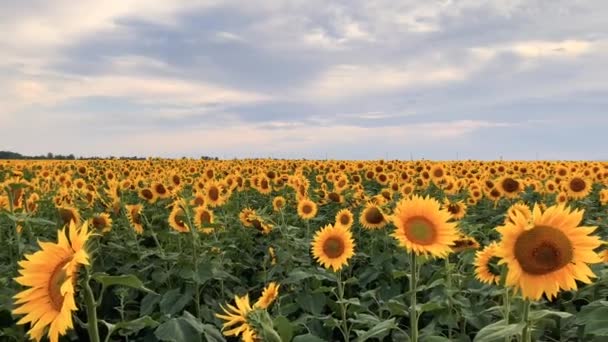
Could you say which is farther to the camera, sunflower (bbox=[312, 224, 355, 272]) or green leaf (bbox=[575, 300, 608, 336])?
sunflower (bbox=[312, 224, 355, 272])

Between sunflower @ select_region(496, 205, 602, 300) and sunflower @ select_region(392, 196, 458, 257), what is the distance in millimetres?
1125

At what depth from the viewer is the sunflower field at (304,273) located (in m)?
2.72

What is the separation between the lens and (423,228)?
13.8ft

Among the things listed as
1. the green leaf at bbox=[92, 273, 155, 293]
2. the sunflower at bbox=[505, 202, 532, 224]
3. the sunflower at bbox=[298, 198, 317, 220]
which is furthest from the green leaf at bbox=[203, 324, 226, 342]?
the sunflower at bbox=[298, 198, 317, 220]

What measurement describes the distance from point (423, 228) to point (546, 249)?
134 cm

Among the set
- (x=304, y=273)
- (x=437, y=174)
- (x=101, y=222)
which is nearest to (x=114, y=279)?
(x=304, y=273)

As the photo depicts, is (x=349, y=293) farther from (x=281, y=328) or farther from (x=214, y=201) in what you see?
(x=281, y=328)

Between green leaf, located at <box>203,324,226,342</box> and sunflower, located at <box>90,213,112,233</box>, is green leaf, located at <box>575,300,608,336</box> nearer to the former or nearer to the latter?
green leaf, located at <box>203,324,226,342</box>

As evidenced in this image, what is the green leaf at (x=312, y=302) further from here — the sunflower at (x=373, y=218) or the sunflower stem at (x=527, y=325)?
the sunflower stem at (x=527, y=325)

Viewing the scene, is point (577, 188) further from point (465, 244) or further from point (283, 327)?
point (283, 327)

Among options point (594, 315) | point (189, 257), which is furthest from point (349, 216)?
point (594, 315)

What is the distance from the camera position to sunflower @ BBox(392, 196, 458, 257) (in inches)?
161

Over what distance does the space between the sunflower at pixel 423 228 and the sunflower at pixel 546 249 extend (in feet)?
3.69

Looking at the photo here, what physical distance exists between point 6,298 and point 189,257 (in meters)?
1.95
